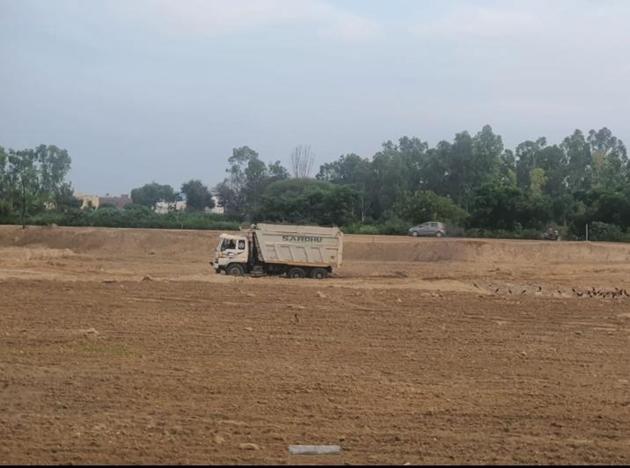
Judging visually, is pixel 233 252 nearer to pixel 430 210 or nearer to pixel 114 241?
pixel 114 241

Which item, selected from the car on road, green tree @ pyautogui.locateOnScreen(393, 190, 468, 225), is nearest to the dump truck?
the car on road

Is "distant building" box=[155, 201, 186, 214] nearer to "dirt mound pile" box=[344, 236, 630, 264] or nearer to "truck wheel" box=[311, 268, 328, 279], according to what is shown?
"dirt mound pile" box=[344, 236, 630, 264]


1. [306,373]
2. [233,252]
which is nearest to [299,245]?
[233,252]

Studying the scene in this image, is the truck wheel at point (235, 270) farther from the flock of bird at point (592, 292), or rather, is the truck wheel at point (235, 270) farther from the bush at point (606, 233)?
the bush at point (606, 233)

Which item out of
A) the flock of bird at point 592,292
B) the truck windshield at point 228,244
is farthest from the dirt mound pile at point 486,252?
the truck windshield at point 228,244

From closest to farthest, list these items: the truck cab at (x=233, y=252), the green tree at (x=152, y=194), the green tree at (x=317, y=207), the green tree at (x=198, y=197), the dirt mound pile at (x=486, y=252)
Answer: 1. the truck cab at (x=233, y=252)
2. the dirt mound pile at (x=486, y=252)
3. the green tree at (x=317, y=207)
4. the green tree at (x=198, y=197)
5. the green tree at (x=152, y=194)

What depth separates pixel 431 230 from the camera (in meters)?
61.9

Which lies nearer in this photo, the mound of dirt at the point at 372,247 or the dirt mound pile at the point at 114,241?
the mound of dirt at the point at 372,247

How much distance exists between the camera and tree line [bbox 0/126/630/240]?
63.8 meters

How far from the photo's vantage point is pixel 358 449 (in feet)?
25.4

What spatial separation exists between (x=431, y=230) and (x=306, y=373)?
50679 millimetres

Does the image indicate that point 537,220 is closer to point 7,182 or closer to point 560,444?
point 560,444

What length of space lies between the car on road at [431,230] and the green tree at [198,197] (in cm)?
5729

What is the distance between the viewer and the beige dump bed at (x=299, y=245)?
34.1 metres
